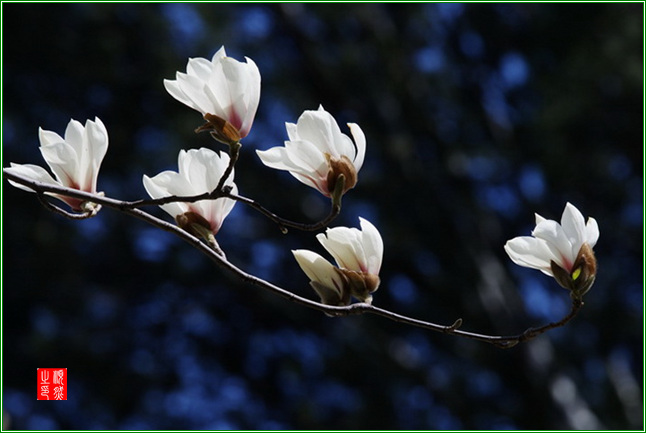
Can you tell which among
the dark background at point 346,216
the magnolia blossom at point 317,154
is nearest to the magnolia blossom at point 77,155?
the magnolia blossom at point 317,154

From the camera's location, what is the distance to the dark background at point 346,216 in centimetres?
380

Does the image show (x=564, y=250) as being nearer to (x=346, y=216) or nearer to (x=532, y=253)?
(x=532, y=253)

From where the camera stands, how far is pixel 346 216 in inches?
154

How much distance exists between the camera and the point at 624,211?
12.8 feet

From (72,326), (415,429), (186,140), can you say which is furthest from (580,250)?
(72,326)

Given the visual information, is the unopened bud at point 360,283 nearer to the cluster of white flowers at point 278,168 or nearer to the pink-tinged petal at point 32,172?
the cluster of white flowers at point 278,168

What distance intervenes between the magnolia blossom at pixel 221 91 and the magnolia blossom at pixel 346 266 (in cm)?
11

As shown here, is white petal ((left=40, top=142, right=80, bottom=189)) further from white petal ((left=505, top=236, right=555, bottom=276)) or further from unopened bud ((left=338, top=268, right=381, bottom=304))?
white petal ((left=505, top=236, right=555, bottom=276))

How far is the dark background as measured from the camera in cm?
380

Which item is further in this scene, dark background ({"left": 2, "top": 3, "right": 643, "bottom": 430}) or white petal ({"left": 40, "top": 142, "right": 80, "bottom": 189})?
dark background ({"left": 2, "top": 3, "right": 643, "bottom": 430})

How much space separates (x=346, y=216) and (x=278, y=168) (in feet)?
10.8

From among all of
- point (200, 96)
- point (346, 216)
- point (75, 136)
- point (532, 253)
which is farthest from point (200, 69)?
point (346, 216)

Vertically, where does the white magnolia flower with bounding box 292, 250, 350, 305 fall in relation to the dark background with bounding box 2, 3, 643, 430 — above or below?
below

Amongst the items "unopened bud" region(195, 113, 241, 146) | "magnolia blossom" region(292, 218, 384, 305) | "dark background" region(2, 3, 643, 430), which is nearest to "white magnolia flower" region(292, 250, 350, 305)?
"magnolia blossom" region(292, 218, 384, 305)
